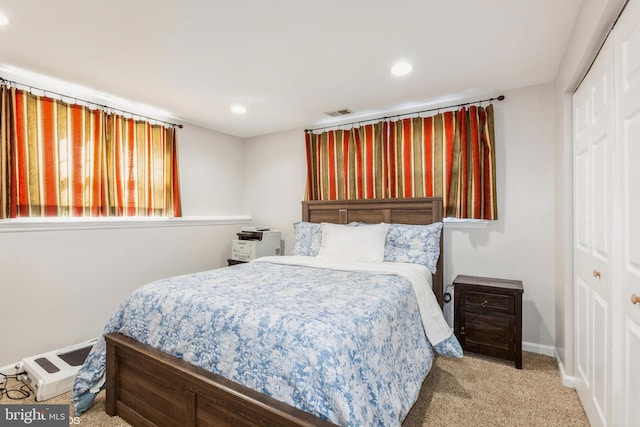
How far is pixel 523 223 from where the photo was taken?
112 inches

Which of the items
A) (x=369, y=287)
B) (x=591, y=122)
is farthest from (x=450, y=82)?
(x=369, y=287)

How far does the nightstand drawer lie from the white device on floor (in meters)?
3.09

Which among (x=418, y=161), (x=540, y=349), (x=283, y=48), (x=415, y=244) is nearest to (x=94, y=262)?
(x=283, y=48)

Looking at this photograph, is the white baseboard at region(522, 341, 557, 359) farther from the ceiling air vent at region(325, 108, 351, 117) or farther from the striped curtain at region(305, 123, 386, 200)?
the ceiling air vent at region(325, 108, 351, 117)

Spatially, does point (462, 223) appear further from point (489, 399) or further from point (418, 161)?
point (489, 399)

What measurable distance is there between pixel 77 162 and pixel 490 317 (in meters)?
3.87

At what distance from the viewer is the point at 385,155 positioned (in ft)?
11.5

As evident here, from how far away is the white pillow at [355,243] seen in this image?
2.92 meters

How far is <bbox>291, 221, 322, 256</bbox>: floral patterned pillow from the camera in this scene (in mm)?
3369

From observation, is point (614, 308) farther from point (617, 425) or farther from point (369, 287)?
point (369, 287)

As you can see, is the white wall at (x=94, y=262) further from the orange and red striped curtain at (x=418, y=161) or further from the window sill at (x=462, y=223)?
the window sill at (x=462, y=223)

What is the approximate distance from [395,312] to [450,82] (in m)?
2.08

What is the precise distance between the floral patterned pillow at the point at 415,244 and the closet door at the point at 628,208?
1.48 m

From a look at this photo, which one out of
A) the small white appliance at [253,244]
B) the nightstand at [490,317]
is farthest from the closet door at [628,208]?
the small white appliance at [253,244]
